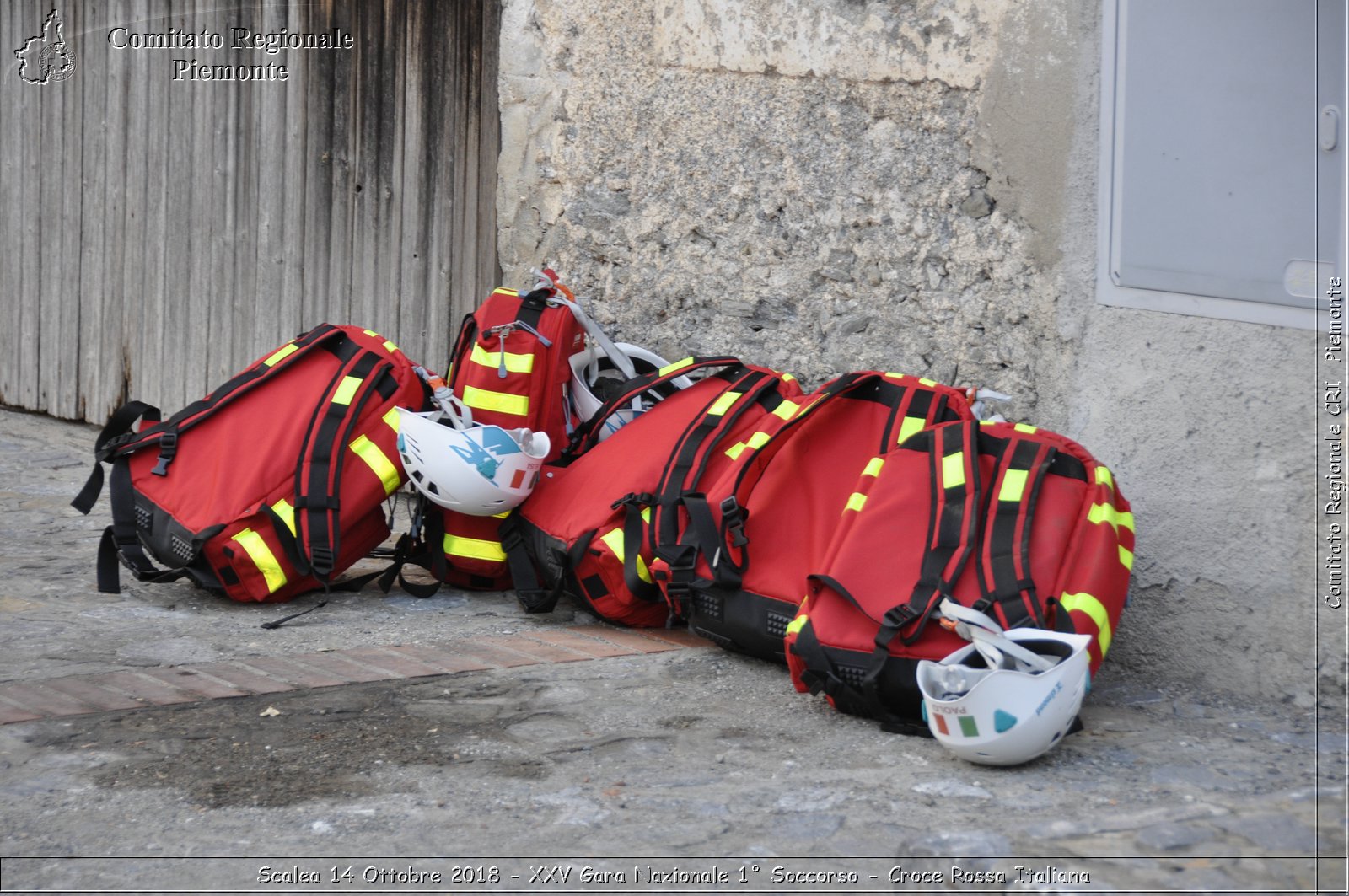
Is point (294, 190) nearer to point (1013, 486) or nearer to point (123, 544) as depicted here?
point (123, 544)

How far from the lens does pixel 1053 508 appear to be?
2.73 m

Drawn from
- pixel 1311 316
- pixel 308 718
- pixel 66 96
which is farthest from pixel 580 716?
pixel 66 96

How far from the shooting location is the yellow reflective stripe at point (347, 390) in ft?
11.6

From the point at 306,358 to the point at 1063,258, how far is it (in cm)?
195

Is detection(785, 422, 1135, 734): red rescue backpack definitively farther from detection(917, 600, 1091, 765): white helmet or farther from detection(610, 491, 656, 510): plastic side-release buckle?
detection(610, 491, 656, 510): plastic side-release buckle

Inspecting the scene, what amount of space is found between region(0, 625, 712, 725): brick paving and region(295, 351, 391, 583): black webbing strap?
0.32m

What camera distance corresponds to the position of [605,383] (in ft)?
12.7

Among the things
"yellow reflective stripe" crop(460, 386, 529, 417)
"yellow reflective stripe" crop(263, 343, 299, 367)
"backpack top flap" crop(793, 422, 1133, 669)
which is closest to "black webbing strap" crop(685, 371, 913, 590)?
"backpack top flap" crop(793, 422, 1133, 669)

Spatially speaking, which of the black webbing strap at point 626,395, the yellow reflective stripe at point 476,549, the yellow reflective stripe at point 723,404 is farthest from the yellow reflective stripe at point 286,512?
the yellow reflective stripe at point 723,404

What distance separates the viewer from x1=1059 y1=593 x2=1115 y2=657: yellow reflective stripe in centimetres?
258

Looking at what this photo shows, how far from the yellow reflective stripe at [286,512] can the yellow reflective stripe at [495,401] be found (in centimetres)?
53

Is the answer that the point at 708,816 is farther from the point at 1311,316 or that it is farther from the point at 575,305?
the point at 575,305

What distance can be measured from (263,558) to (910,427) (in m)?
1.64

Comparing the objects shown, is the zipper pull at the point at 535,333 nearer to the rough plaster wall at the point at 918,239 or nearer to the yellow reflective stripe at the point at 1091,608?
the rough plaster wall at the point at 918,239
